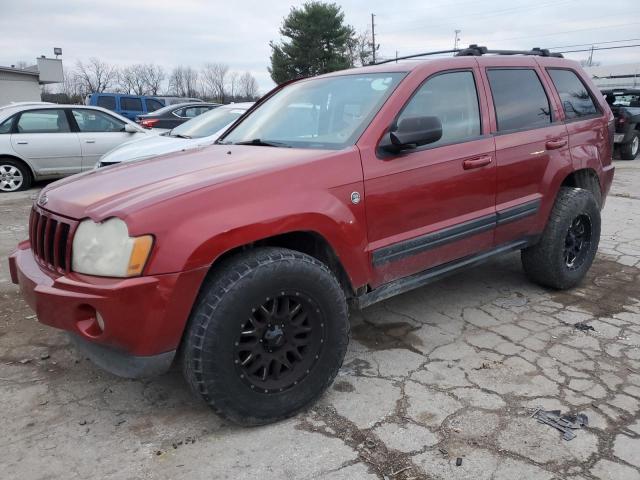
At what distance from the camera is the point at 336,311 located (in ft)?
8.60

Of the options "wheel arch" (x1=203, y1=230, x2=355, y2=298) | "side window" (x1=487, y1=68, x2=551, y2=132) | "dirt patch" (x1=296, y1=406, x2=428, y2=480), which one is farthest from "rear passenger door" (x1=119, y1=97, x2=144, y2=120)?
"dirt patch" (x1=296, y1=406, x2=428, y2=480)

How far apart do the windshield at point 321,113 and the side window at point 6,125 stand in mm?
6721

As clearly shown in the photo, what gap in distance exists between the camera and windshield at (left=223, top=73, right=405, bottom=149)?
3.04m

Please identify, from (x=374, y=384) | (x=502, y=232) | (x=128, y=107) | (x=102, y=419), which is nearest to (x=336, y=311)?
(x=374, y=384)

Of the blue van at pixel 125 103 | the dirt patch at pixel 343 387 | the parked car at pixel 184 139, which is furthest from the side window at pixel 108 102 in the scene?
the dirt patch at pixel 343 387

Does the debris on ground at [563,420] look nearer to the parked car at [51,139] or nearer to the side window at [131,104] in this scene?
the parked car at [51,139]

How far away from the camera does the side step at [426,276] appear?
3000 mm

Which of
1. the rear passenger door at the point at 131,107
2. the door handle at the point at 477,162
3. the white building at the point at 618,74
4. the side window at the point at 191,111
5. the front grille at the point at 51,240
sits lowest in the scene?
the front grille at the point at 51,240

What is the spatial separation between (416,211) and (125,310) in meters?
1.70

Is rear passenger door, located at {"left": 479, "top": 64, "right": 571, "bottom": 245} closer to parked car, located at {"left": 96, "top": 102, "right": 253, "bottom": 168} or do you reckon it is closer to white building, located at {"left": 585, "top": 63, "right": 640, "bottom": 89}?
parked car, located at {"left": 96, "top": 102, "right": 253, "bottom": 168}

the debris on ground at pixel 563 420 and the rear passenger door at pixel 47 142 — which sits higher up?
the rear passenger door at pixel 47 142

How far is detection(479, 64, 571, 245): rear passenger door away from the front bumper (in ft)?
7.46

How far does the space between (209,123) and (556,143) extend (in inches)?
189

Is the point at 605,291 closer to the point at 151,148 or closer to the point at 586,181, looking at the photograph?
the point at 586,181
